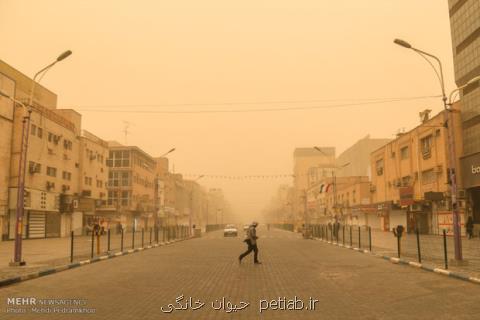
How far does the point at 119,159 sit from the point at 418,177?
156ft

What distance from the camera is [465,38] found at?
41844 mm

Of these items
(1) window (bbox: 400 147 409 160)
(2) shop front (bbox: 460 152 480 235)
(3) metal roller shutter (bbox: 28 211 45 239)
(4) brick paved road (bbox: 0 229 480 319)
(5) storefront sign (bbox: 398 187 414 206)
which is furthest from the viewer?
(1) window (bbox: 400 147 409 160)

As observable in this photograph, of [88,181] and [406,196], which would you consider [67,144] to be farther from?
[406,196]

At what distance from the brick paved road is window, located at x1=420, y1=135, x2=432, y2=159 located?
101 feet

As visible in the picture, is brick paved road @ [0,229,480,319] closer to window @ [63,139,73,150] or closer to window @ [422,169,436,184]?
window @ [422,169,436,184]

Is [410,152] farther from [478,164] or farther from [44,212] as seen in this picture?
[44,212]

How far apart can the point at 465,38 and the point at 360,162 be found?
4454 inches

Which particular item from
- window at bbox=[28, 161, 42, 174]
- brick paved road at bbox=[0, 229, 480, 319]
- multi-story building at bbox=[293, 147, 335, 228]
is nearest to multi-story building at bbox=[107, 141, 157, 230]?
window at bbox=[28, 161, 42, 174]

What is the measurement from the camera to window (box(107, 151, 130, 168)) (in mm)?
75562

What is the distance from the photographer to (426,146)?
4644 centimetres

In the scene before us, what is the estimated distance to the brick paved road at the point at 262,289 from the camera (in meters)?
8.74

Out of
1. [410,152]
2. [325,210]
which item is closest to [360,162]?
[325,210]

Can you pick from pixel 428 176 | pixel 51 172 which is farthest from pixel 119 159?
pixel 428 176

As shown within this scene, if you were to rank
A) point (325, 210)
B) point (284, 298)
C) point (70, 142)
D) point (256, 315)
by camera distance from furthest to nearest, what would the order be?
1. point (325, 210)
2. point (70, 142)
3. point (284, 298)
4. point (256, 315)
